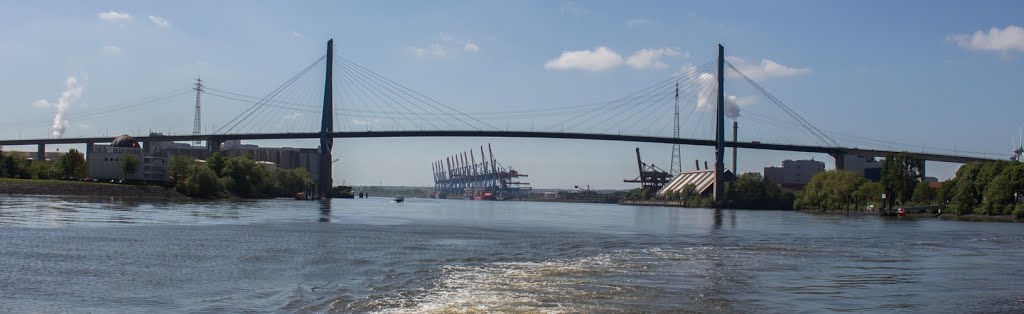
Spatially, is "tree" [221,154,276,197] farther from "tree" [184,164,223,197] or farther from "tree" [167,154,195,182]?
"tree" [184,164,223,197]

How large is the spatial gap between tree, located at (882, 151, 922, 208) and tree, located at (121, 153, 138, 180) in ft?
→ 204

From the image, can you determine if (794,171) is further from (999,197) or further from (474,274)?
(474,274)

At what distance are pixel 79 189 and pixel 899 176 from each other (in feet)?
207

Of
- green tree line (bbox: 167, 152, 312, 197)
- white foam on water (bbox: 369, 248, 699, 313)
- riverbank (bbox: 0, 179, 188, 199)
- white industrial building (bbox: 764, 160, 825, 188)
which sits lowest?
white foam on water (bbox: 369, 248, 699, 313)

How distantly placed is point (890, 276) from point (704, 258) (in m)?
4.30

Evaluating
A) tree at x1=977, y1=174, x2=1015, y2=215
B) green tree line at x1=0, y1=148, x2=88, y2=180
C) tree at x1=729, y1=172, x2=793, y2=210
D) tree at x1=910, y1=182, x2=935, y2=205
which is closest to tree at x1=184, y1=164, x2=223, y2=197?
green tree line at x1=0, y1=148, x2=88, y2=180

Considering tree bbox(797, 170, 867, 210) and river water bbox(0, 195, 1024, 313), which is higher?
tree bbox(797, 170, 867, 210)

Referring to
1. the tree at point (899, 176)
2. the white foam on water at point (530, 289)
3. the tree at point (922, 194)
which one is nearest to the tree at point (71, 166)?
the tree at point (899, 176)

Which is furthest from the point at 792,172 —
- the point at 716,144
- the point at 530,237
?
the point at 530,237

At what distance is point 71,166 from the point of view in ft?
248

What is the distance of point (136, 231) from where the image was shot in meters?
26.3

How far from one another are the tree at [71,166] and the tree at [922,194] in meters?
69.3

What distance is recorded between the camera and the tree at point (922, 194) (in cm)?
7488

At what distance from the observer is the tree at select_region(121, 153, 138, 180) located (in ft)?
249
